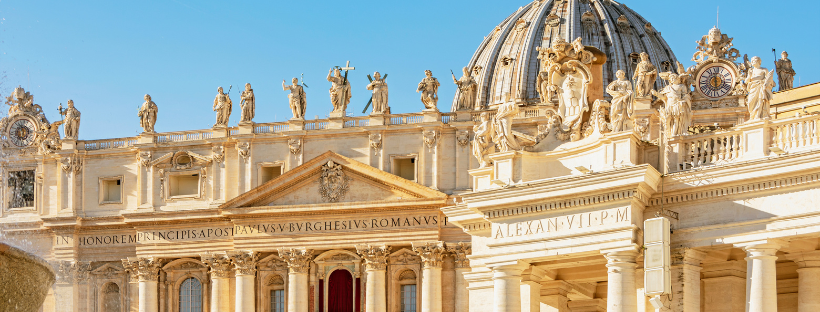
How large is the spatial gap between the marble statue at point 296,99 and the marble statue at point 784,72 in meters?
24.7

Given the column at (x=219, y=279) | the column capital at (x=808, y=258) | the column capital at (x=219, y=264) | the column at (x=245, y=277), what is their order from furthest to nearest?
1. the column capital at (x=219, y=264)
2. the column at (x=219, y=279)
3. the column at (x=245, y=277)
4. the column capital at (x=808, y=258)

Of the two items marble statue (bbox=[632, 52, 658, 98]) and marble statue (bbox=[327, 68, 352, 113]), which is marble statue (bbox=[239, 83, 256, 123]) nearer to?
marble statue (bbox=[327, 68, 352, 113])

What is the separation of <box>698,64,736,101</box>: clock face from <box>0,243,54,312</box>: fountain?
177 feet

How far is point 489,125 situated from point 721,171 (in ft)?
23.8

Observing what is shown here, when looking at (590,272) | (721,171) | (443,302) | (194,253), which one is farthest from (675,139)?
(194,253)

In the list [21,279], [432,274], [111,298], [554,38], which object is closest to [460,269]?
[432,274]

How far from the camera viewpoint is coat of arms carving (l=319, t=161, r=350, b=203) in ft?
252

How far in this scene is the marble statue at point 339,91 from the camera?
7850 centimetres

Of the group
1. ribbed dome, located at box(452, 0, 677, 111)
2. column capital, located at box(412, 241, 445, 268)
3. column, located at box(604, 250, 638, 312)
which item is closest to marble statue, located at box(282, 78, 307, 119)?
column capital, located at box(412, 241, 445, 268)

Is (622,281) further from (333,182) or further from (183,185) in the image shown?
(183,185)

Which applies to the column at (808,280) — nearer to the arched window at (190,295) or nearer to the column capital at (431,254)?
the column capital at (431,254)

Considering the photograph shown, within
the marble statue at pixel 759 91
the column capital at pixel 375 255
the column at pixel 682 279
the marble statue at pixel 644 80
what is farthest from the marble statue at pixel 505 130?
the column capital at pixel 375 255

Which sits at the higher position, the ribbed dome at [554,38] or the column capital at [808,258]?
the ribbed dome at [554,38]

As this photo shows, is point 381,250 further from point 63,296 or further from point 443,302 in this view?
point 63,296
